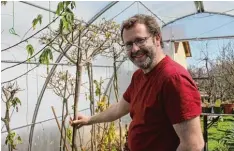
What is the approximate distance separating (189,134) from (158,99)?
0.63 ft

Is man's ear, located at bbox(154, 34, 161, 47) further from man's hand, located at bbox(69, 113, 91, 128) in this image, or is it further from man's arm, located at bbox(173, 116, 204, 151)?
man's hand, located at bbox(69, 113, 91, 128)

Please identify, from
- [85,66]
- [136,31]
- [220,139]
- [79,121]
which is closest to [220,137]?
[220,139]

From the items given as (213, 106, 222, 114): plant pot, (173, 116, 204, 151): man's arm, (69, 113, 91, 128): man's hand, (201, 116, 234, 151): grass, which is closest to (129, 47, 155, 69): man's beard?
(173, 116, 204, 151): man's arm

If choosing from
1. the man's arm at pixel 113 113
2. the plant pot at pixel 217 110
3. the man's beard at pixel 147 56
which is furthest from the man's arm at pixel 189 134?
the plant pot at pixel 217 110

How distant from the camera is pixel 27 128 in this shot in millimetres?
3779

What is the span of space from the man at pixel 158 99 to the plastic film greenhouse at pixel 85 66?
0.06 metres

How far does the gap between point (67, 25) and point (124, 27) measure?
349 millimetres

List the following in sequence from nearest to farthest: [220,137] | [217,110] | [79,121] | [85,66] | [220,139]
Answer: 1. [79,121]
2. [85,66]
3. [217,110]
4. [220,139]
5. [220,137]

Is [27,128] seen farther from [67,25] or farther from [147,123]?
[147,123]

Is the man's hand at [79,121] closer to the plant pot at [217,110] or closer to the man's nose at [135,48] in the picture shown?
the man's nose at [135,48]

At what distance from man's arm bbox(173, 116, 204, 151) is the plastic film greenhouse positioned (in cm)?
8

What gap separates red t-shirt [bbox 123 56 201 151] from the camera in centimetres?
133

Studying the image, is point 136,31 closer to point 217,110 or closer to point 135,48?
point 135,48

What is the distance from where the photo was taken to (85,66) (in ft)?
12.8
